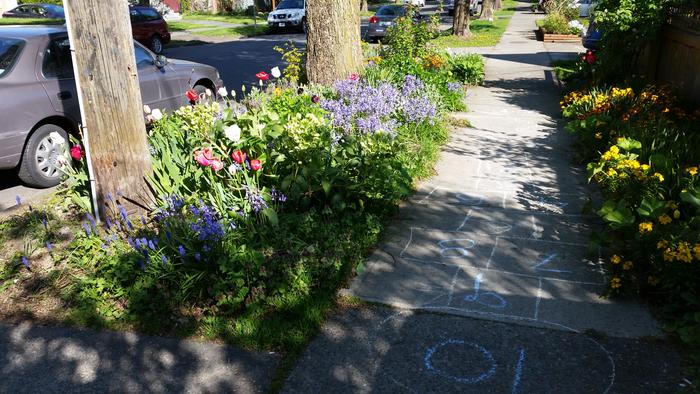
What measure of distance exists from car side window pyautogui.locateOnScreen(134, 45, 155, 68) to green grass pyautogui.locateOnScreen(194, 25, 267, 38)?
19956 millimetres

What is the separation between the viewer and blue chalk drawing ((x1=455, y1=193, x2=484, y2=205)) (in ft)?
19.1

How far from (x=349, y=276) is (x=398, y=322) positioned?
66 cm

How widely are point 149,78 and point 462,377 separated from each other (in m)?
6.54

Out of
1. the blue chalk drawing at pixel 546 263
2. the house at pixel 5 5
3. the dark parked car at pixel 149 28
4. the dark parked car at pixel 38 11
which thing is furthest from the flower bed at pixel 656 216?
the house at pixel 5 5

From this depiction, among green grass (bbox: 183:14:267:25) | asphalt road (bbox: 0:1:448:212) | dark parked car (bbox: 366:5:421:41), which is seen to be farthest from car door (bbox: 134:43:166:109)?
green grass (bbox: 183:14:267:25)

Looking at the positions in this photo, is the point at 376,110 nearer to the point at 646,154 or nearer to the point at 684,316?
the point at 646,154

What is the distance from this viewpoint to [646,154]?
553 cm

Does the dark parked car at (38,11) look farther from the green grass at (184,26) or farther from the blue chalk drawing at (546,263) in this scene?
the blue chalk drawing at (546,263)

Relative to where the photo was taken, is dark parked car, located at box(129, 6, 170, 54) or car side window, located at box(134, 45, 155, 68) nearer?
car side window, located at box(134, 45, 155, 68)

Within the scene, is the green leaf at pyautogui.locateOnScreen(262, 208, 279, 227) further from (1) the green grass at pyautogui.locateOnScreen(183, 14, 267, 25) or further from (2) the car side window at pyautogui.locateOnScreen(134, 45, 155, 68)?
(1) the green grass at pyautogui.locateOnScreen(183, 14, 267, 25)

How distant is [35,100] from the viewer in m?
6.53

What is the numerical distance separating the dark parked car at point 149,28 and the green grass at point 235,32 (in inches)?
217

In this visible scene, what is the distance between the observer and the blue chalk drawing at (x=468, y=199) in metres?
5.81

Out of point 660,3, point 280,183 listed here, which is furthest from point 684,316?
point 660,3
